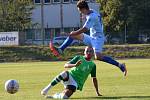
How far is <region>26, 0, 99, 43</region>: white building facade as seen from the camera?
101m

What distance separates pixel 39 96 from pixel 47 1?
8753 centimetres

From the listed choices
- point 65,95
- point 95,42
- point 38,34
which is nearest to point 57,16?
point 38,34

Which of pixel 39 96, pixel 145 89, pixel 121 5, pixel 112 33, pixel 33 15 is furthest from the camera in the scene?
pixel 33 15

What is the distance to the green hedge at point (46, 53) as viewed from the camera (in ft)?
197

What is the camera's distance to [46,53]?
203 feet

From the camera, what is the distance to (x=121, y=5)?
83.5 metres

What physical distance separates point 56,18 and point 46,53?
3971 cm

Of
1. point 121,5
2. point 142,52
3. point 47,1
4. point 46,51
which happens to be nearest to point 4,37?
point 46,51

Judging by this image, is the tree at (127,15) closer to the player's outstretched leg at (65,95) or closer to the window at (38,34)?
the window at (38,34)

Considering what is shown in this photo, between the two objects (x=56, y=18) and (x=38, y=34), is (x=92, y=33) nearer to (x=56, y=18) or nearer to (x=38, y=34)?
(x=56, y=18)

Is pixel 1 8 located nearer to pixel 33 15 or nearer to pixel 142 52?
pixel 33 15

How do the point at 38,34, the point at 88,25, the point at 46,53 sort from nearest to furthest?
the point at 88,25 → the point at 46,53 → the point at 38,34

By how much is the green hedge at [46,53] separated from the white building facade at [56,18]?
3690 cm

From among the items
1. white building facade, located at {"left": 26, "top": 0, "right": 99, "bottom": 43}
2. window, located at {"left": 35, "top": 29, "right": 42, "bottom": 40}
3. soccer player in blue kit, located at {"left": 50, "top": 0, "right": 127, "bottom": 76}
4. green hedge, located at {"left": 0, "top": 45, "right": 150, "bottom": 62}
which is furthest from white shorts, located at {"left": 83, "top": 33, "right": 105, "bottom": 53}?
window, located at {"left": 35, "top": 29, "right": 42, "bottom": 40}
